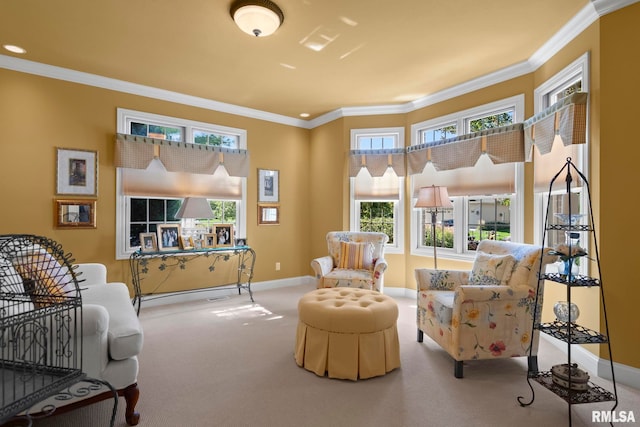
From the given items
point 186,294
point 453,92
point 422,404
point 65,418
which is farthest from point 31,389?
point 453,92

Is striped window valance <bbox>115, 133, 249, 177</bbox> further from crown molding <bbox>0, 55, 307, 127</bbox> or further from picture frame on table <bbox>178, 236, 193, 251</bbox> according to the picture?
picture frame on table <bbox>178, 236, 193, 251</bbox>

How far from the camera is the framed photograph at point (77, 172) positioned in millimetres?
3760

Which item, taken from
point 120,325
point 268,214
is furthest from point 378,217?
point 120,325

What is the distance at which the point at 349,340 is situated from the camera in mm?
2439

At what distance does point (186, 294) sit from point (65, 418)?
2638 mm

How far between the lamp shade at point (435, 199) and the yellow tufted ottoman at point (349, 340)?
1.67 meters

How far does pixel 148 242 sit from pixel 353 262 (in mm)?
2574

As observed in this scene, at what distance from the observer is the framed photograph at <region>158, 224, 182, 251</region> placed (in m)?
Result: 4.15

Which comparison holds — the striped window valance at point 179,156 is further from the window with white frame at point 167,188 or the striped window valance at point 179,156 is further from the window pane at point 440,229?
the window pane at point 440,229

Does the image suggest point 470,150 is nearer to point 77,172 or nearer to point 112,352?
point 112,352

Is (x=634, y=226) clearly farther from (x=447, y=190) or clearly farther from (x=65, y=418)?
(x=65, y=418)

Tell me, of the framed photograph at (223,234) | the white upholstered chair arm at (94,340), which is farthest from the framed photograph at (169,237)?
the white upholstered chair arm at (94,340)

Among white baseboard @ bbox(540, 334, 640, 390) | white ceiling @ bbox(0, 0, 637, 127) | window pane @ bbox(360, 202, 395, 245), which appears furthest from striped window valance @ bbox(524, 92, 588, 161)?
window pane @ bbox(360, 202, 395, 245)

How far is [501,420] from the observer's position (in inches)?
78.4
